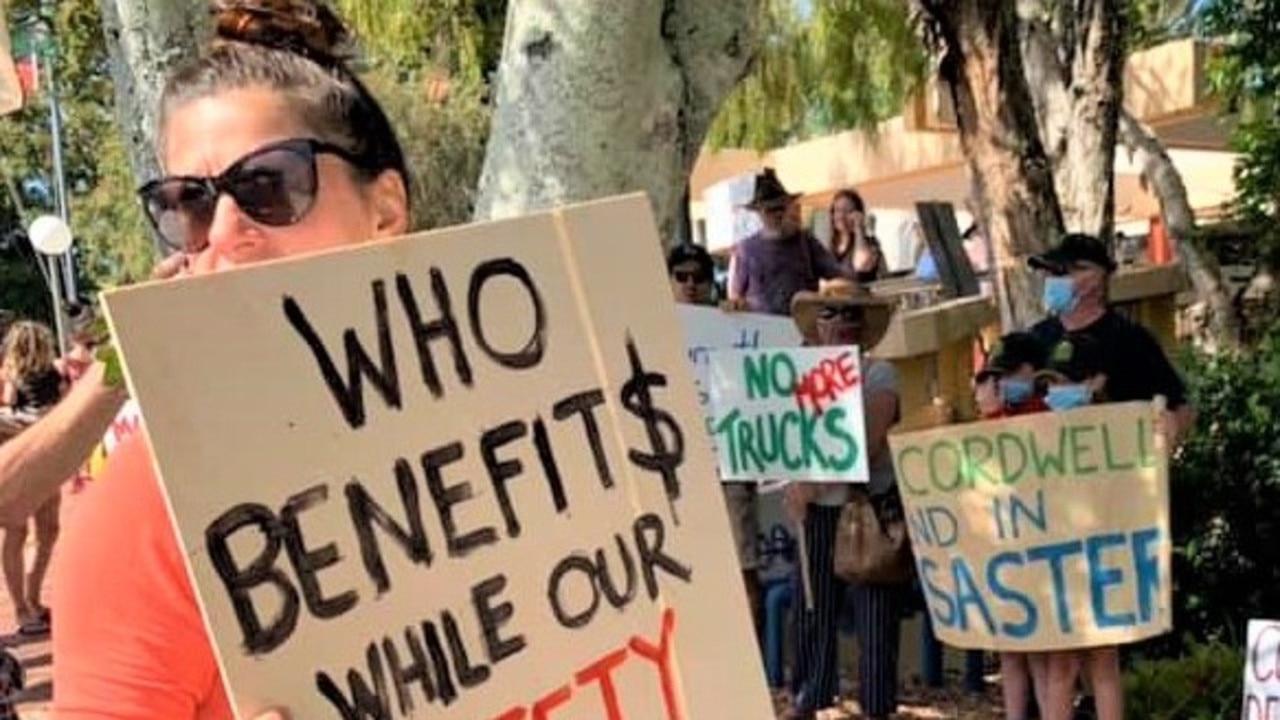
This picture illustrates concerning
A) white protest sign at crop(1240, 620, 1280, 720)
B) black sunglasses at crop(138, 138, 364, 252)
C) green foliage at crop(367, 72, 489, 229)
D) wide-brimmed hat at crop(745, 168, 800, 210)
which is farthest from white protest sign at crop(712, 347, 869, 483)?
green foliage at crop(367, 72, 489, 229)

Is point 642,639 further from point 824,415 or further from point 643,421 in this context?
point 824,415

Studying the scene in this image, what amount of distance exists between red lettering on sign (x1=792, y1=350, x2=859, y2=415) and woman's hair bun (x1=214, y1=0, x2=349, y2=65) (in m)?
3.86

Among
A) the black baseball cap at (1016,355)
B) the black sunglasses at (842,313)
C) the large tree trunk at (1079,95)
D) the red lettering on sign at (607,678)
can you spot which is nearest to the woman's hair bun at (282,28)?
the red lettering on sign at (607,678)

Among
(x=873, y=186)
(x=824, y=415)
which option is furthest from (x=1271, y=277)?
(x=873, y=186)

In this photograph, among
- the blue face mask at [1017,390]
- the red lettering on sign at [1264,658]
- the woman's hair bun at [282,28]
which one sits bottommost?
the red lettering on sign at [1264,658]

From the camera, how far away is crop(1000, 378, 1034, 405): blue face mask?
197 inches

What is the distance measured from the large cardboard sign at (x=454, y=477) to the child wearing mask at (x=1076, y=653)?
124 inches

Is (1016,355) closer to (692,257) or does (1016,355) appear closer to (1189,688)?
(1189,688)

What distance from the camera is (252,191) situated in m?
1.49

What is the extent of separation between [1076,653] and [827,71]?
1528 centimetres

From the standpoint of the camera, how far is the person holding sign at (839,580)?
222 inches

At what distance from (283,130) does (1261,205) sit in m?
8.12

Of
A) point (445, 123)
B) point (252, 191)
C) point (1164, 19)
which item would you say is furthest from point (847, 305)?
point (1164, 19)

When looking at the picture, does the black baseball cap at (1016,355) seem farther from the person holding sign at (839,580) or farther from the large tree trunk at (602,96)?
the large tree trunk at (602,96)
